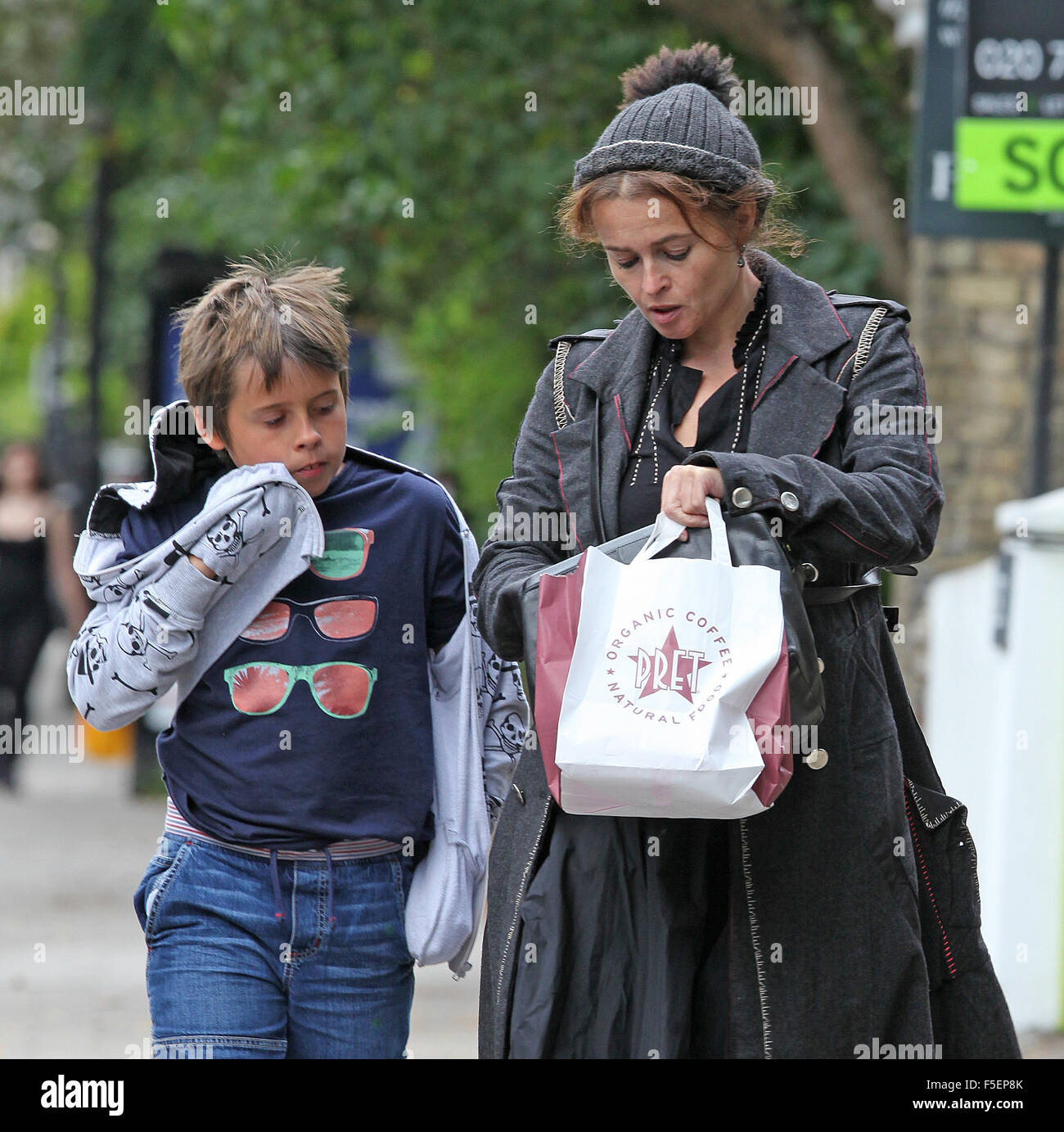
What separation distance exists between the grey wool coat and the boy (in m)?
0.25

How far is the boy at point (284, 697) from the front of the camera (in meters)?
2.85

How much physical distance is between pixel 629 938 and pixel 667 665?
454 mm

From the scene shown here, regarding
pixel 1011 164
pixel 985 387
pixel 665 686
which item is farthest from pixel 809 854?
pixel 985 387

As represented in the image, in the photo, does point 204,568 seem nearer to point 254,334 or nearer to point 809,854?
point 254,334

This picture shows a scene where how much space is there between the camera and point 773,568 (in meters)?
2.47

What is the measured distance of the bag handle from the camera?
247 cm

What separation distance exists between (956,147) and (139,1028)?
3989 millimetres

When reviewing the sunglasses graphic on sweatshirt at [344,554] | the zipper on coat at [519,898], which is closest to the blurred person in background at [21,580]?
the sunglasses graphic on sweatshirt at [344,554]

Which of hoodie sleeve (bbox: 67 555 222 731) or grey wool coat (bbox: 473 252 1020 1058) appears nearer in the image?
grey wool coat (bbox: 473 252 1020 1058)

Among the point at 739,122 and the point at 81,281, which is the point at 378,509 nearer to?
the point at 739,122

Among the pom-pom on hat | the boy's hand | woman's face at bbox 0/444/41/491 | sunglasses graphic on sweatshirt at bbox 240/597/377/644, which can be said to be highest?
the pom-pom on hat

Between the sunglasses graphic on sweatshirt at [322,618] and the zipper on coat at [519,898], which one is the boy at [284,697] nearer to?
the sunglasses graphic on sweatshirt at [322,618]

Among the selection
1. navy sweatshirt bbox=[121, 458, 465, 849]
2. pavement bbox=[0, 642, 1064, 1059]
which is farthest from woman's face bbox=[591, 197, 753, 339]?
pavement bbox=[0, 642, 1064, 1059]

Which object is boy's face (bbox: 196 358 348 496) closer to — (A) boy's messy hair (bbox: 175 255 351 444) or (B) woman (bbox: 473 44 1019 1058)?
(A) boy's messy hair (bbox: 175 255 351 444)
